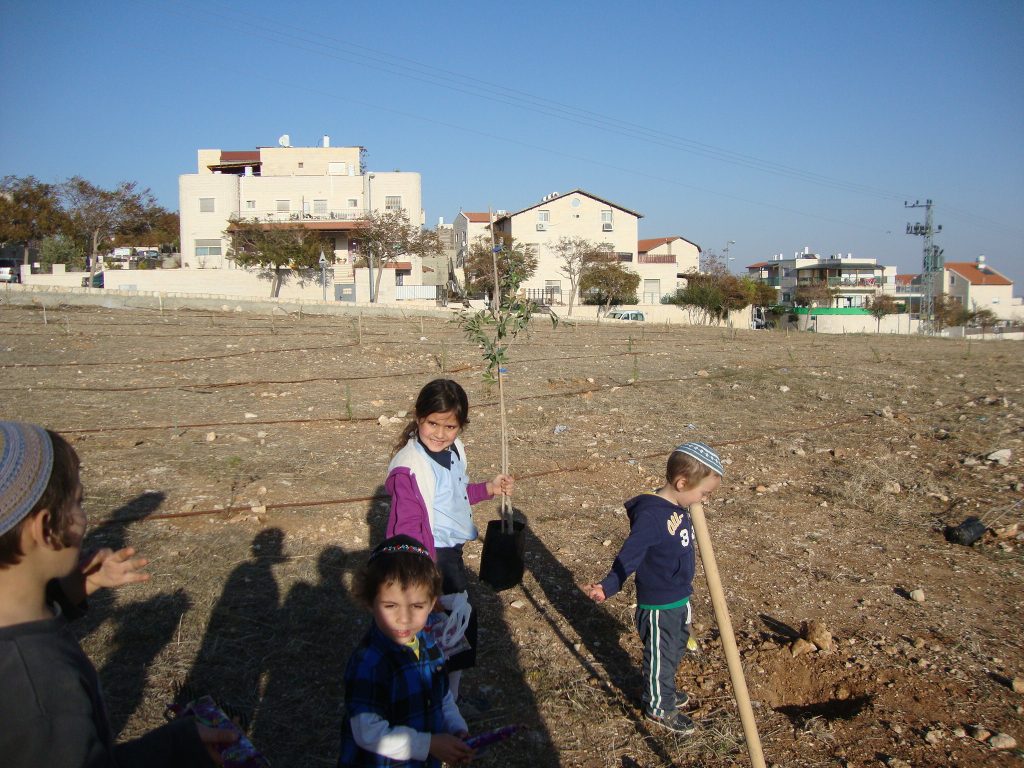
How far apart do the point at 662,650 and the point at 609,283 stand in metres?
41.6

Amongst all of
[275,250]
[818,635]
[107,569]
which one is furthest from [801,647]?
[275,250]

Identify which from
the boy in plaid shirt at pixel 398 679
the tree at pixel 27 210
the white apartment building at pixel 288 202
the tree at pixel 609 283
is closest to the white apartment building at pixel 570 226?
the tree at pixel 609 283

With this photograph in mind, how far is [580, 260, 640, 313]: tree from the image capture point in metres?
43.6

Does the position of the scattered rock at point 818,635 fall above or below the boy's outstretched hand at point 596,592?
below

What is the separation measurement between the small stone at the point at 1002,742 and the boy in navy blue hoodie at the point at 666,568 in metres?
1.12

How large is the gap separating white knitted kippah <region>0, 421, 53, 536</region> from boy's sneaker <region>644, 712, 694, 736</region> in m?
2.48

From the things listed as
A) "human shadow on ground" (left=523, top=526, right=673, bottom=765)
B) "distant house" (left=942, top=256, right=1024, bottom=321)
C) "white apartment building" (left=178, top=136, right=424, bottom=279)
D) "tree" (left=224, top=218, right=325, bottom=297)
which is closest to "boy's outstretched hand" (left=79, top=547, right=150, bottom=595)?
"human shadow on ground" (left=523, top=526, right=673, bottom=765)

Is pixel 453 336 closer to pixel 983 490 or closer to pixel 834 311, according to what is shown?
pixel 983 490

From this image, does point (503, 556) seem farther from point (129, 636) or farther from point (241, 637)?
point (129, 636)

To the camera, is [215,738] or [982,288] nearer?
[215,738]

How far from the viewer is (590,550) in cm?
492

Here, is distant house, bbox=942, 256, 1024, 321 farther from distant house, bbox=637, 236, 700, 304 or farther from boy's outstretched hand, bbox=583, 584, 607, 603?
boy's outstretched hand, bbox=583, 584, 607, 603

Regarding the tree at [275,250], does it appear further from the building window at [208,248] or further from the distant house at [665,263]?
the distant house at [665,263]

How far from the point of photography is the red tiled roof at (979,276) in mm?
75688
